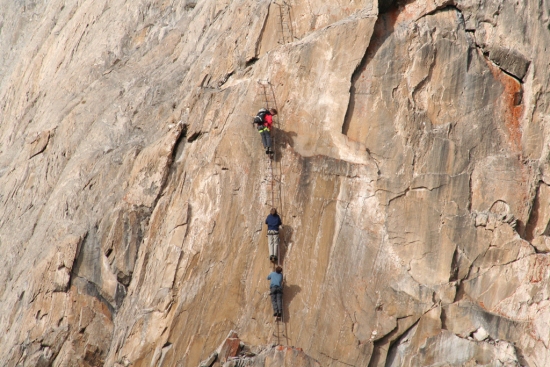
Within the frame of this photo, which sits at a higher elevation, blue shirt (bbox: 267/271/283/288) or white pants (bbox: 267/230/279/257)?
white pants (bbox: 267/230/279/257)

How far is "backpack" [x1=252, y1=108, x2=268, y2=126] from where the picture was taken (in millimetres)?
22281

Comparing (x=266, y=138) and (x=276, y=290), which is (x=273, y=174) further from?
(x=276, y=290)

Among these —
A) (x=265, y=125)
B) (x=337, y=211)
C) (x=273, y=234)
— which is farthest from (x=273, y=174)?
(x=337, y=211)

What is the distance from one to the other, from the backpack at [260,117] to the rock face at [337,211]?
0.73 meters

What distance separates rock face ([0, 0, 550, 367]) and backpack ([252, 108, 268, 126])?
733mm

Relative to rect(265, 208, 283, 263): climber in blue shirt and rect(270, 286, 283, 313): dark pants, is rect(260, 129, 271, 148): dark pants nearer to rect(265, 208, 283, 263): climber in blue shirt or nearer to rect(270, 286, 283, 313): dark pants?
rect(265, 208, 283, 263): climber in blue shirt

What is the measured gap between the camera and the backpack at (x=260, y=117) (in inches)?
877

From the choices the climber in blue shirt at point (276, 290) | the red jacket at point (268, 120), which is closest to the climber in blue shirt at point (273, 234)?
the climber in blue shirt at point (276, 290)

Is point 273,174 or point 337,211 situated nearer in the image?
point 337,211

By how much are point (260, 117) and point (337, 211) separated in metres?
3.85

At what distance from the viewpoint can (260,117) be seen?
2231 centimetres

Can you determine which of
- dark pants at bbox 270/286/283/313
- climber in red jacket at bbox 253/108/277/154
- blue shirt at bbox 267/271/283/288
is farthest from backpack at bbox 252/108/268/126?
dark pants at bbox 270/286/283/313

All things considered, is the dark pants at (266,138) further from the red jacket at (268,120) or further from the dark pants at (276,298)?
the dark pants at (276,298)

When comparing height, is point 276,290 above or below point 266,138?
below
